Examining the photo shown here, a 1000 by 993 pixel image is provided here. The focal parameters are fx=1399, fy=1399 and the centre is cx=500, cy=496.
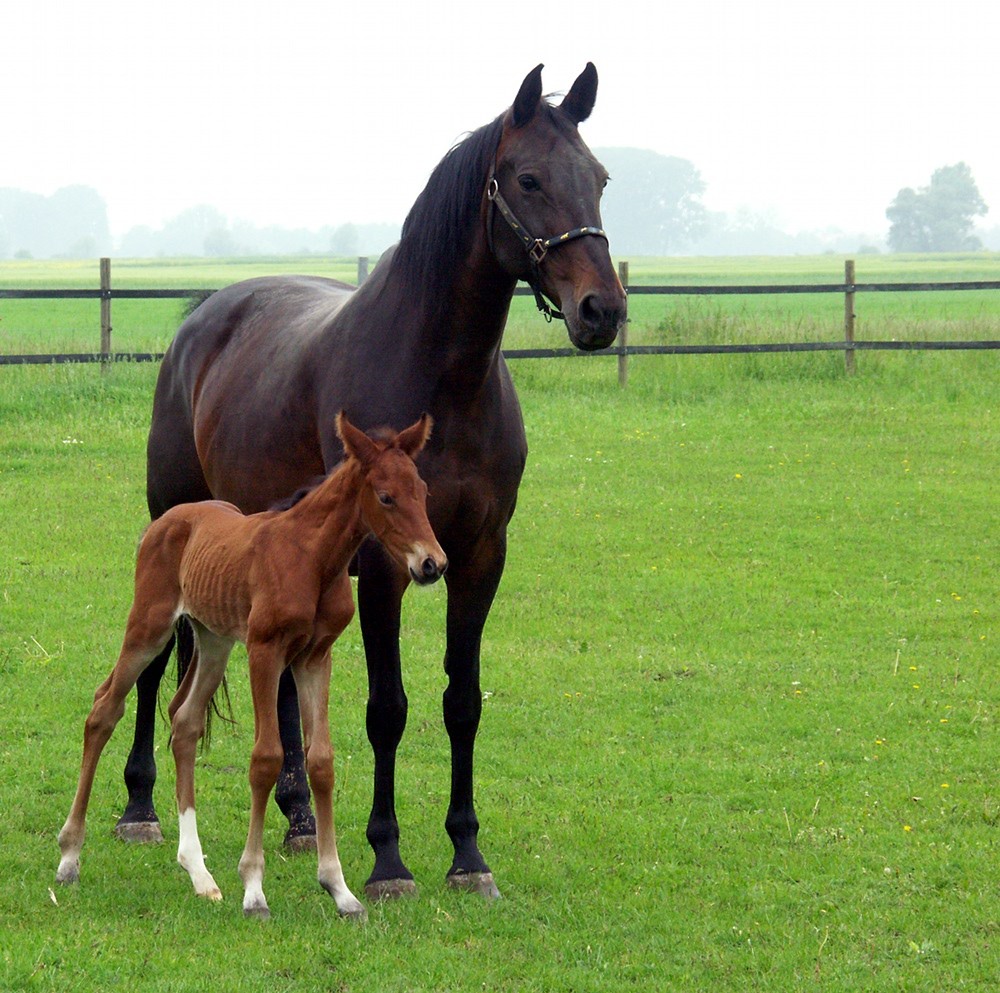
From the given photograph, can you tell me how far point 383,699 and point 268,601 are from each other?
749 millimetres

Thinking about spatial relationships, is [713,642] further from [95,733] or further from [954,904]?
[95,733]

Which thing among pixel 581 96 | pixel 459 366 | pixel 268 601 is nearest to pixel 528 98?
Result: pixel 581 96

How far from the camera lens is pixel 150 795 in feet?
17.8

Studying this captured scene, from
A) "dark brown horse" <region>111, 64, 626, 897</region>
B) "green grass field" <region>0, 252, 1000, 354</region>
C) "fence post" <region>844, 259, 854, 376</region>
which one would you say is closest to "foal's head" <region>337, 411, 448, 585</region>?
"dark brown horse" <region>111, 64, 626, 897</region>

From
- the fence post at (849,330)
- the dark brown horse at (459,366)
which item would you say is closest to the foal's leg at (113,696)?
the dark brown horse at (459,366)

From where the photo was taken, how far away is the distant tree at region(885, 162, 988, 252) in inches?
5659

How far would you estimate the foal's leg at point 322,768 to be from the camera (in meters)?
4.38

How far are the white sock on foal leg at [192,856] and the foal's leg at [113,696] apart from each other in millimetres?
342

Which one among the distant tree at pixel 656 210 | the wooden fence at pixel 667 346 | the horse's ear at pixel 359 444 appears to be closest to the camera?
the horse's ear at pixel 359 444

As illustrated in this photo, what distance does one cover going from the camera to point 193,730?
4.79 m

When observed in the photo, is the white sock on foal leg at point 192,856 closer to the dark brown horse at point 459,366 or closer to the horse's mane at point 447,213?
the dark brown horse at point 459,366

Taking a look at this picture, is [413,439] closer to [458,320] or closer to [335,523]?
[335,523]

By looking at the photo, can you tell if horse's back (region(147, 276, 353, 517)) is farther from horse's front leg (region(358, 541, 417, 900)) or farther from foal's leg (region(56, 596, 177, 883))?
foal's leg (region(56, 596, 177, 883))

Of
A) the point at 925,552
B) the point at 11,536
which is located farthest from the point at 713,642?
the point at 11,536
